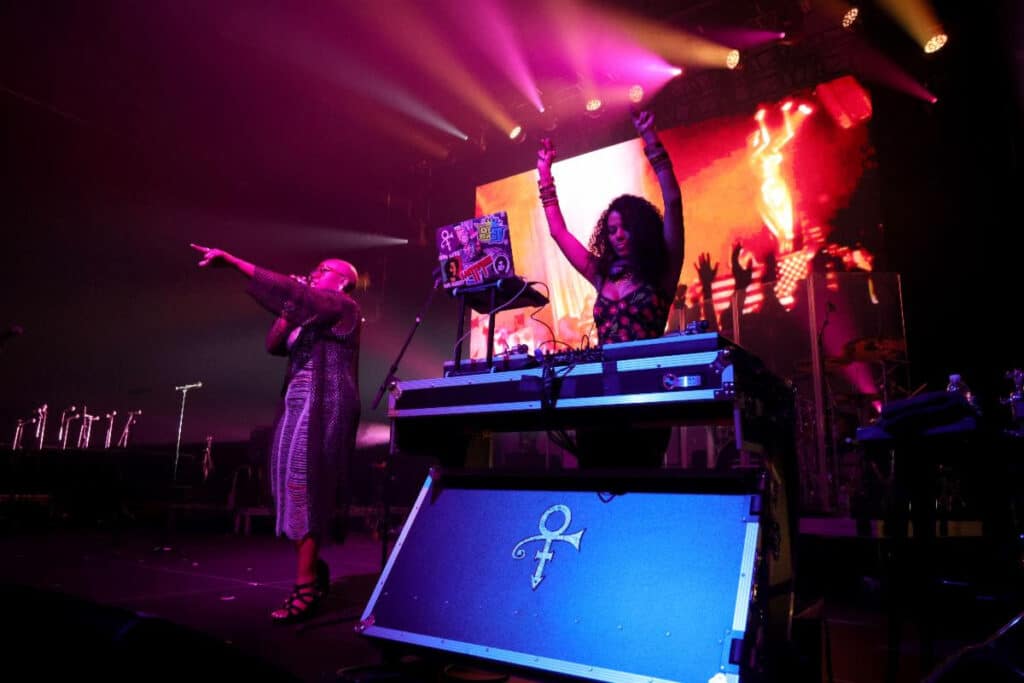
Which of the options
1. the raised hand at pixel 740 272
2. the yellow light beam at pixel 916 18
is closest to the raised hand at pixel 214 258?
the raised hand at pixel 740 272

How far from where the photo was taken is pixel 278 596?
125 inches

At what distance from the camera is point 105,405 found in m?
9.08

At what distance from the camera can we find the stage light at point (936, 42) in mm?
6805

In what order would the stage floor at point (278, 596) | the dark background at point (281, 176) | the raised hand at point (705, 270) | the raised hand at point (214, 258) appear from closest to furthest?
the stage floor at point (278, 596)
the raised hand at point (214, 258)
the dark background at point (281, 176)
the raised hand at point (705, 270)

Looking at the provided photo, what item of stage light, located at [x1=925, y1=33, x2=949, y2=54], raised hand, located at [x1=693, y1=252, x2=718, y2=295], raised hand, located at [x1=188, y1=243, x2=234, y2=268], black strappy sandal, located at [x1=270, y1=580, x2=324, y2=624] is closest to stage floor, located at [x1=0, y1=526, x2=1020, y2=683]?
black strappy sandal, located at [x1=270, y1=580, x2=324, y2=624]

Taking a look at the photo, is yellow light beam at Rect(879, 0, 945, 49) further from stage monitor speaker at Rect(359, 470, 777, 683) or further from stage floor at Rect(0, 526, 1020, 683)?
stage monitor speaker at Rect(359, 470, 777, 683)

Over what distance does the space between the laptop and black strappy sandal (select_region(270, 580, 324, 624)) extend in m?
1.49

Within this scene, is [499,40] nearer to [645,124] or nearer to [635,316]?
[645,124]

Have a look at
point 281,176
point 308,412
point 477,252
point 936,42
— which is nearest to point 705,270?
point 936,42

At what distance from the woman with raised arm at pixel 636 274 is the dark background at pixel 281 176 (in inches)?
204

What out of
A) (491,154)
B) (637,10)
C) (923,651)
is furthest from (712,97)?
(923,651)

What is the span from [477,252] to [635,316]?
2.18 feet

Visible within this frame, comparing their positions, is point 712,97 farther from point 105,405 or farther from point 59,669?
point 105,405

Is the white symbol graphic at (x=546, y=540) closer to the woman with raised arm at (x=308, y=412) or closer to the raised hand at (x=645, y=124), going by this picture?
the woman with raised arm at (x=308, y=412)
